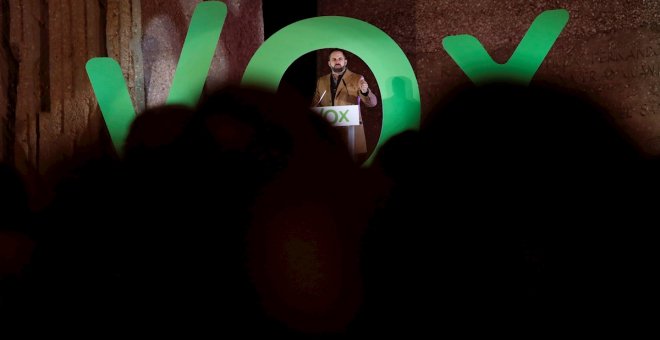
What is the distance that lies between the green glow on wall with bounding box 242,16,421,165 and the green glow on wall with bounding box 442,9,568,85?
222 millimetres

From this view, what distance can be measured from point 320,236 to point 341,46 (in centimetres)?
83

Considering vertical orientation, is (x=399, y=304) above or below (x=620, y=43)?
below

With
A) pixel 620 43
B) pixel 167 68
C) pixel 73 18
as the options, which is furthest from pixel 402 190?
pixel 620 43

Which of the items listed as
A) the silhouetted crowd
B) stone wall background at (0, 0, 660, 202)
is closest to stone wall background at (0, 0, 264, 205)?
stone wall background at (0, 0, 660, 202)

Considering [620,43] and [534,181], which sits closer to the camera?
[534,181]

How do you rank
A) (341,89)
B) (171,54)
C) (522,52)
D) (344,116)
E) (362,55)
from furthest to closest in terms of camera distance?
(341,89), (171,54), (344,116), (362,55), (522,52)

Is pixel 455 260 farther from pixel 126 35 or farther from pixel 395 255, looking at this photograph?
pixel 126 35

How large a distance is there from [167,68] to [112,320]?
1480 mm

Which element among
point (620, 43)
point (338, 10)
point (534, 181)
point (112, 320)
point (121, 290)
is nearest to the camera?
point (112, 320)

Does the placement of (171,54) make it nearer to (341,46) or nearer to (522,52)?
(341,46)

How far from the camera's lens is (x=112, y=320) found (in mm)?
1515

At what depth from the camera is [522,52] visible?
1779 mm

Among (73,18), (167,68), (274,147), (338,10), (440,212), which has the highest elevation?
(338,10)

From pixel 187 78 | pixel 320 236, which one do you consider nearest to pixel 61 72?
pixel 187 78
